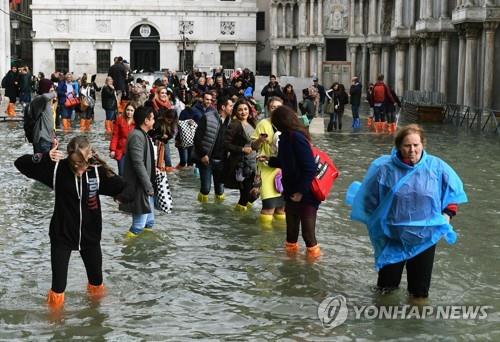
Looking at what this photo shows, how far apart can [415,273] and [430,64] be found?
2874cm

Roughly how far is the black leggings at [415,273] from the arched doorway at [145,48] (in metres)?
59.4

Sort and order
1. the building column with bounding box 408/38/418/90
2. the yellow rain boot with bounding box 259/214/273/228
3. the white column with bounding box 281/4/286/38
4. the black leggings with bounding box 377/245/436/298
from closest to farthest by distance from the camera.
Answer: the black leggings with bounding box 377/245/436/298, the yellow rain boot with bounding box 259/214/273/228, the building column with bounding box 408/38/418/90, the white column with bounding box 281/4/286/38

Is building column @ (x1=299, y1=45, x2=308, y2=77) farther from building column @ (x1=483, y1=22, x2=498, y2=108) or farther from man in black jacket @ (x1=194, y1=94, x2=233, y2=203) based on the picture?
man in black jacket @ (x1=194, y1=94, x2=233, y2=203)

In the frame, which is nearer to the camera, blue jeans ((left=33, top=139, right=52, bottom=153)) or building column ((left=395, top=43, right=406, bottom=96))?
blue jeans ((left=33, top=139, right=52, bottom=153))

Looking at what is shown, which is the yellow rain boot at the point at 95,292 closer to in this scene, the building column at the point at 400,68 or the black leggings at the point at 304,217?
the black leggings at the point at 304,217

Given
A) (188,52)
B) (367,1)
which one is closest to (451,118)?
(367,1)

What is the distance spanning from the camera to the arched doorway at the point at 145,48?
66.9m

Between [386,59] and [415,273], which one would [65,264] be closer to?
[415,273]

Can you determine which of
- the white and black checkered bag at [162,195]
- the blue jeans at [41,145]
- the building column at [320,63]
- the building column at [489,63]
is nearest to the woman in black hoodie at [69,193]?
the white and black checkered bag at [162,195]

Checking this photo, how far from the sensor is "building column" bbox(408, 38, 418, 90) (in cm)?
3918

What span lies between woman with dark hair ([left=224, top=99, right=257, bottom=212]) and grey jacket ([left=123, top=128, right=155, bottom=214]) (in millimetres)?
2008

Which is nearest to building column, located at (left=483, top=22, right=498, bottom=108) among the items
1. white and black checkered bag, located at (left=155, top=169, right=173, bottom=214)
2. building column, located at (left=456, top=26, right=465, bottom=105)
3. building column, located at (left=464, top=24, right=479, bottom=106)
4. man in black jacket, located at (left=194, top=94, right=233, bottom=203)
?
building column, located at (left=464, top=24, right=479, bottom=106)

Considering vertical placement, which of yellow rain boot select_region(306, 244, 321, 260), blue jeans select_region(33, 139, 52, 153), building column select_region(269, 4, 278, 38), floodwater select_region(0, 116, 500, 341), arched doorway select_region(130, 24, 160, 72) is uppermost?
building column select_region(269, 4, 278, 38)

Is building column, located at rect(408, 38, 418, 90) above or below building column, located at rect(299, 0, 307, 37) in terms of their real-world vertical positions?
below
